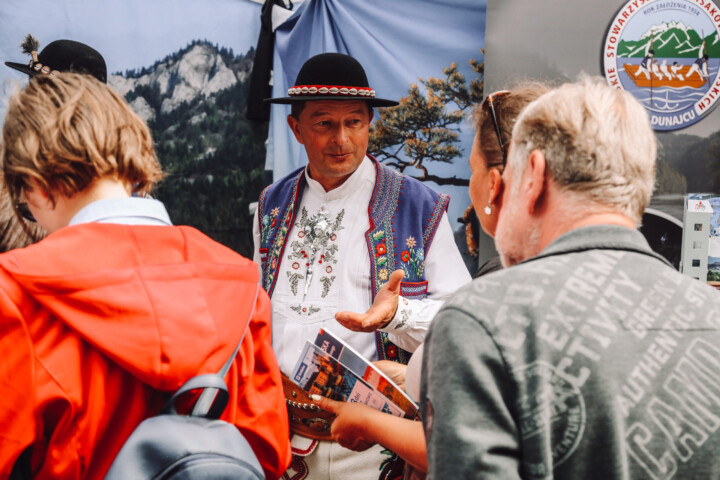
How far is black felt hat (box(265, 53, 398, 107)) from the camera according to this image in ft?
8.21

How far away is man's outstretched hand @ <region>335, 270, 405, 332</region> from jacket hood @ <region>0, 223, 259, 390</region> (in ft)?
2.00

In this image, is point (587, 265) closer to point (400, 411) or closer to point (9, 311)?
point (400, 411)

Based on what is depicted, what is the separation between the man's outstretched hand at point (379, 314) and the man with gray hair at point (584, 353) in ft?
2.65

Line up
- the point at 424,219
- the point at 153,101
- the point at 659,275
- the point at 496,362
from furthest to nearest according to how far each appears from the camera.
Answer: the point at 153,101, the point at 424,219, the point at 659,275, the point at 496,362

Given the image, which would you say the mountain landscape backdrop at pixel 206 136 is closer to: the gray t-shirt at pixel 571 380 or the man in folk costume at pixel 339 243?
the man in folk costume at pixel 339 243

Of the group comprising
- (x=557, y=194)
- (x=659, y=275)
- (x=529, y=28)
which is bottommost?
(x=659, y=275)

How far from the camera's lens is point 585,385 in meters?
0.95

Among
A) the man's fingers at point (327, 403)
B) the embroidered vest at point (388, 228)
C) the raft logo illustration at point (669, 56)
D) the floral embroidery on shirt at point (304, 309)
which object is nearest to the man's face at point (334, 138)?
the embroidered vest at point (388, 228)

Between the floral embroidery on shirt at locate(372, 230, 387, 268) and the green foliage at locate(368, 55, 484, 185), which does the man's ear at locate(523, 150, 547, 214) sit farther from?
the green foliage at locate(368, 55, 484, 185)

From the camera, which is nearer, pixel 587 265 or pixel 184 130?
pixel 587 265

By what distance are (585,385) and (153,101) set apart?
2.90 meters

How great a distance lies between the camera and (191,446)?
1100 mm

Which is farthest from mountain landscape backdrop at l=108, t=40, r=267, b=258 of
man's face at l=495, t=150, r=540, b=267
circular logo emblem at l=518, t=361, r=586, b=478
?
circular logo emblem at l=518, t=361, r=586, b=478

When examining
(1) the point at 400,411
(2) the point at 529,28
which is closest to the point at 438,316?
(1) the point at 400,411
